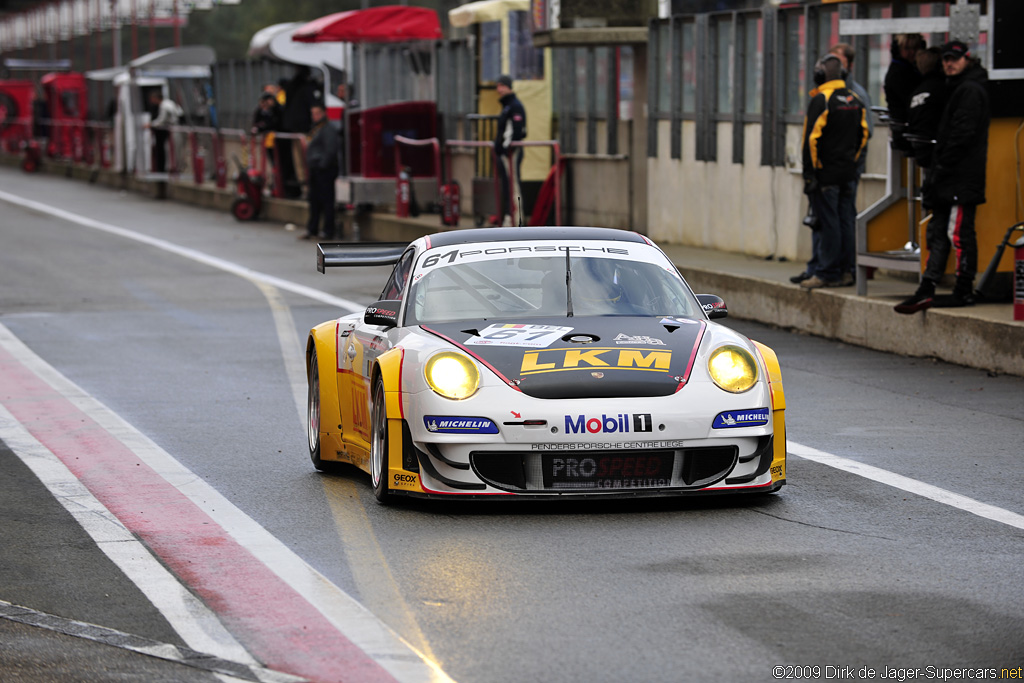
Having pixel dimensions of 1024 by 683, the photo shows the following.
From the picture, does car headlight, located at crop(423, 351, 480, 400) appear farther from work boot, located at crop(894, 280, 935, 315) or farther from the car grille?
work boot, located at crop(894, 280, 935, 315)

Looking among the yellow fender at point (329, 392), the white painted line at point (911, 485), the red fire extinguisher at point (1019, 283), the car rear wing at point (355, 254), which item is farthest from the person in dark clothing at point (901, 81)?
the yellow fender at point (329, 392)

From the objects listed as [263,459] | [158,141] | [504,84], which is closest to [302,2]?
[158,141]

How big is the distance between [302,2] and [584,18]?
393 ft

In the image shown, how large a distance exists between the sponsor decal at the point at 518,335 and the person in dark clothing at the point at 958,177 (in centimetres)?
602

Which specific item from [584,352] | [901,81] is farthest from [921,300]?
[584,352]

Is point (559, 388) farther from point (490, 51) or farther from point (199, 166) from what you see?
point (199, 166)

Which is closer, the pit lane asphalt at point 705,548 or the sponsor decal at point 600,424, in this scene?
the pit lane asphalt at point 705,548

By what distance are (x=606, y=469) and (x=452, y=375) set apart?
0.75m

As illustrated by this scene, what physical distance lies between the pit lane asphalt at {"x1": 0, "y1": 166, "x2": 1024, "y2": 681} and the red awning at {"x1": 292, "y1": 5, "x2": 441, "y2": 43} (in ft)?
51.8

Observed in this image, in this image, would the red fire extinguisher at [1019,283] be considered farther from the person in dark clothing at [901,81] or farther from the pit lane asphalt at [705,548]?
the person in dark clothing at [901,81]

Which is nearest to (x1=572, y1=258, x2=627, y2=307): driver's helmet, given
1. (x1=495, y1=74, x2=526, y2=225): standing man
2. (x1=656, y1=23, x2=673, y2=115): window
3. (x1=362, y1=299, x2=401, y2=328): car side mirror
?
(x1=362, y1=299, x2=401, y2=328): car side mirror

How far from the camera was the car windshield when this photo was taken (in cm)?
818

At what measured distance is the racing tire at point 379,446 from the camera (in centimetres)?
762

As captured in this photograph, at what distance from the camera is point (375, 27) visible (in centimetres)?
2806
